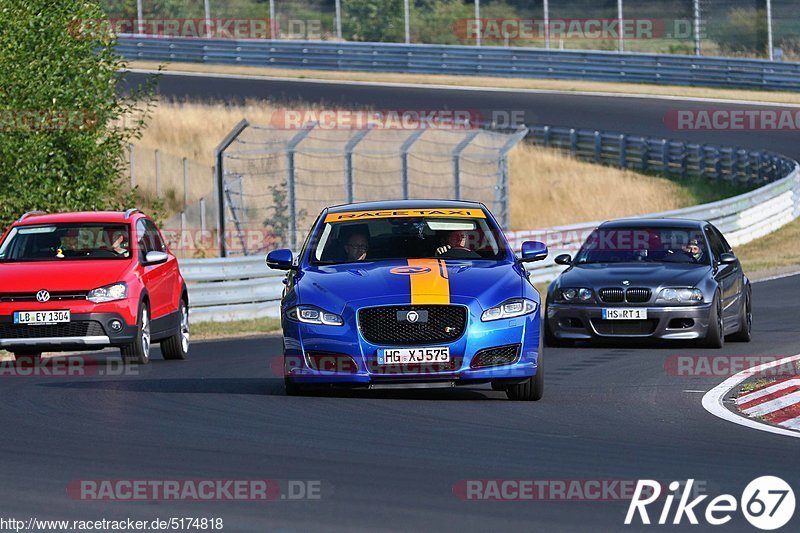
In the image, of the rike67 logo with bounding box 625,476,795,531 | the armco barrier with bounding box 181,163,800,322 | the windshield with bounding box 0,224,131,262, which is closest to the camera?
the rike67 logo with bounding box 625,476,795,531

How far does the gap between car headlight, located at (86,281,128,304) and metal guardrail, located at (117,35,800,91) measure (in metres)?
35.0

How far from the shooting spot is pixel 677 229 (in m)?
17.6

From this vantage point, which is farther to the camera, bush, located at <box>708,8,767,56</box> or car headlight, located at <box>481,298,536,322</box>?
bush, located at <box>708,8,767,56</box>

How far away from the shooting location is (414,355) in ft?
37.5

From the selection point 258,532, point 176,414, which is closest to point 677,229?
point 176,414

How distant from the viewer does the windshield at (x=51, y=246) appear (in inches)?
645

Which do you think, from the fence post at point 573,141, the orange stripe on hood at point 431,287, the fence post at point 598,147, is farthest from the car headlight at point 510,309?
the fence post at point 573,141

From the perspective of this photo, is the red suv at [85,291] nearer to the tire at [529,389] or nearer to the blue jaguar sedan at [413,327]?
the blue jaguar sedan at [413,327]

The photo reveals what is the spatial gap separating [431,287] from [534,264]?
49.0 ft

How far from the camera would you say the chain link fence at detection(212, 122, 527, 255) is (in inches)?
1095

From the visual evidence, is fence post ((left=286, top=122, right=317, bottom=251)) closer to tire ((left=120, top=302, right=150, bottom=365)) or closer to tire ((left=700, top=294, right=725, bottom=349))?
tire ((left=120, top=302, right=150, bottom=365))

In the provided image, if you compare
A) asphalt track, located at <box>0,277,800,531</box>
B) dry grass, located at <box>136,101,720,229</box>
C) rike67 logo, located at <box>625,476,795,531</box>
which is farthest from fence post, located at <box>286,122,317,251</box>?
rike67 logo, located at <box>625,476,795,531</box>

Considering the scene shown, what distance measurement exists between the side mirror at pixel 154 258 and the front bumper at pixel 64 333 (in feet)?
3.34

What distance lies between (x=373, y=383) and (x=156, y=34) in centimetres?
4707
